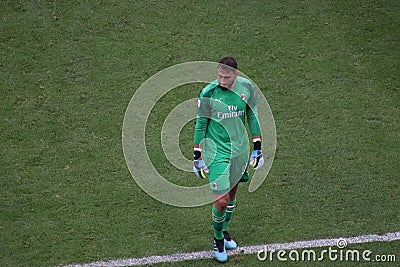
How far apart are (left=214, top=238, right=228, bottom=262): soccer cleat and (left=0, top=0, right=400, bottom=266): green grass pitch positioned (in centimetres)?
12

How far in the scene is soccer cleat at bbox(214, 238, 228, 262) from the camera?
8227 mm

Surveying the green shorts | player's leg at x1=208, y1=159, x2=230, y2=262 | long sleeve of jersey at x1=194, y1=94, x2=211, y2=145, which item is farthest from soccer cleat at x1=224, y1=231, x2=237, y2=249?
long sleeve of jersey at x1=194, y1=94, x2=211, y2=145

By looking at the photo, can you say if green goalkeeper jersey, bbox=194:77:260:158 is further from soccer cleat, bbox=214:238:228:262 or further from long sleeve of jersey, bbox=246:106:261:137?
soccer cleat, bbox=214:238:228:262

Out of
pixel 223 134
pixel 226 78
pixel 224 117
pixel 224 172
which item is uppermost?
pixel 226 78

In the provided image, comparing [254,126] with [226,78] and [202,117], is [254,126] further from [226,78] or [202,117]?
[226,78]

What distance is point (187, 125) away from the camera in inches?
427

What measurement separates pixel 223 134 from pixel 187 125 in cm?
302

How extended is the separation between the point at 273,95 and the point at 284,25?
2212mm

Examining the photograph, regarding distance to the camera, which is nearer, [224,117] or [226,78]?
[226,78]

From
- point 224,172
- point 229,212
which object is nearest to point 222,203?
point 224,172

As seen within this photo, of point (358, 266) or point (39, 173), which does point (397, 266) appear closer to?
point (358, 266)

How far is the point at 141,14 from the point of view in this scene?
43.5 feet

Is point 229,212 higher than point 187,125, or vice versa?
point 187,125

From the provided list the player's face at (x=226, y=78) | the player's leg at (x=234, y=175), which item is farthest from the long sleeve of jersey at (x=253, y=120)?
the player's face at (x=226, y=78)
